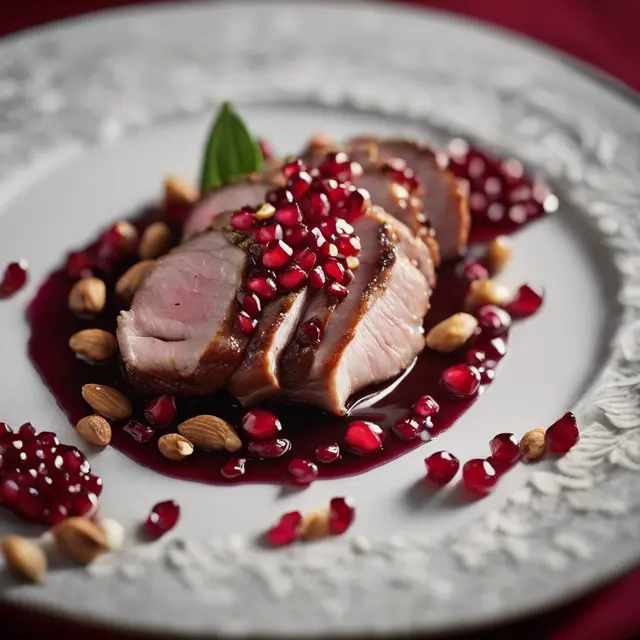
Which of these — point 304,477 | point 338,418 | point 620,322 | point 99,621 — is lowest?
point 99,621

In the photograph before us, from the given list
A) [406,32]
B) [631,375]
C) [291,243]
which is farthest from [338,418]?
[406,32]

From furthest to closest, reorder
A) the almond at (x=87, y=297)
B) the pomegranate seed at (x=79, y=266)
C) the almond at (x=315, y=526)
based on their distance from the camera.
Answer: the pomegranate seed at (x=79, y=266) < the almond at (x=87, y=297) < the almond at (x=315, y=526)

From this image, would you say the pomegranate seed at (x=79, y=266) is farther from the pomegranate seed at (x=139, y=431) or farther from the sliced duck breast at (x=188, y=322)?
the pomegranate seed at (x=139, y=431)

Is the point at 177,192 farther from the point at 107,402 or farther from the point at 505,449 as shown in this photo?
the point at 505,449

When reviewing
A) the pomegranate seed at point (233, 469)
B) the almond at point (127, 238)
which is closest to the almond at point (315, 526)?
the pomegranate seed at point (233, 469)

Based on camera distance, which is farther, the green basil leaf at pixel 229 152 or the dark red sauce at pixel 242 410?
the green basil leaf at pixel 229 152

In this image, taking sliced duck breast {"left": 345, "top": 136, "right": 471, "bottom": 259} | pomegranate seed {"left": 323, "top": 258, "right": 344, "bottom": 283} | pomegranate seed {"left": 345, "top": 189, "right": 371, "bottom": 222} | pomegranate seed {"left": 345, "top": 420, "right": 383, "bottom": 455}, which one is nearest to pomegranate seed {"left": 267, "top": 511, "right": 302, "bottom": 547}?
pomegranate seed {"left": 345, "top": 420, "right": 383, "bottom": 455}

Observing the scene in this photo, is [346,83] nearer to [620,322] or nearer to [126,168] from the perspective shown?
[126,168]
